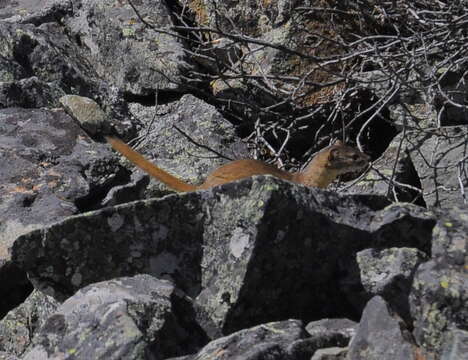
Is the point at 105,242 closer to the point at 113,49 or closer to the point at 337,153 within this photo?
the point at 337,153

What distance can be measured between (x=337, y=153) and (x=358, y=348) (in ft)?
9.03

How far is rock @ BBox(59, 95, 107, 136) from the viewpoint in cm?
504

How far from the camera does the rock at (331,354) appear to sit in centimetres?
252

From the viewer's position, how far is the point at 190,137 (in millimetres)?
5297

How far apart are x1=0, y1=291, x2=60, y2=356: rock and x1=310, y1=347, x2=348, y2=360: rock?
124 cm

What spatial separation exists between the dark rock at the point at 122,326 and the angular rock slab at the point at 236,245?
0.12 metres

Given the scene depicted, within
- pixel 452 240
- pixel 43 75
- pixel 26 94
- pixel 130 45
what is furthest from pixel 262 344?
pixel 130 45

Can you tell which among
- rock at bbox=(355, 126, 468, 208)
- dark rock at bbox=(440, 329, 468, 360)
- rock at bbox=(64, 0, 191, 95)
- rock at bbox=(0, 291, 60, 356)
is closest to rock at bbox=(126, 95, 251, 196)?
rock at bbox=(64, 0, 191, 95)

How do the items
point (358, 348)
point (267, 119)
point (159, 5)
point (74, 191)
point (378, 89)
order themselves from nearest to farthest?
point (358, 348) < point (74, 191) < point (378, 89) < point (267, 119) < point (159, 5)

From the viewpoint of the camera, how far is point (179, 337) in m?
2.79

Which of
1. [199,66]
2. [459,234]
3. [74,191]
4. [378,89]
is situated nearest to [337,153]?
[378,89]

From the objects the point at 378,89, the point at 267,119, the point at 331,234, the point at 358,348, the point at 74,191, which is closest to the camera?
the point at 358,348

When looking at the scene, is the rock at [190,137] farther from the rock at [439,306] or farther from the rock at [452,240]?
the rock at [439,306]

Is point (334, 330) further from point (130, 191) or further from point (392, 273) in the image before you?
point (130, 191)
